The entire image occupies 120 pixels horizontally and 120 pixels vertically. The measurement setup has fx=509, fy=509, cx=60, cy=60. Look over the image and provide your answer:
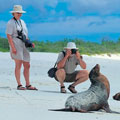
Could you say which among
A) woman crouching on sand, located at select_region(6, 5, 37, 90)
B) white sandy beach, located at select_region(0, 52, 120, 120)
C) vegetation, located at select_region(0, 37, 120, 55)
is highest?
vegetation, located at select_region(0, 37, 120, 55)

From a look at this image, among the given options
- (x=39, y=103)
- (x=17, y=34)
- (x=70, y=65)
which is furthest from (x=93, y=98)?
(x=17, y=34)

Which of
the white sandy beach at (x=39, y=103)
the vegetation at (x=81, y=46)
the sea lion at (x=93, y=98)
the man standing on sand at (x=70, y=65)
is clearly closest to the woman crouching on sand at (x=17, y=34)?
the white sandy beach at (x=39, y=103)

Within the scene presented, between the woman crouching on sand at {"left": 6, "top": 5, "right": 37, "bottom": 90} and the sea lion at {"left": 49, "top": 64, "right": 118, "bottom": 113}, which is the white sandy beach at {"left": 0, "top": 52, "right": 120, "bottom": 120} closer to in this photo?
the sea lion at {"left": 49, "top": 64, "right": 118, "bottom": 113}

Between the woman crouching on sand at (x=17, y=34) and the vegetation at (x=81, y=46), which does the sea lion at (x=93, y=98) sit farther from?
the vegetation at (x=81, y=46)

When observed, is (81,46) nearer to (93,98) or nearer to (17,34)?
(17,34)

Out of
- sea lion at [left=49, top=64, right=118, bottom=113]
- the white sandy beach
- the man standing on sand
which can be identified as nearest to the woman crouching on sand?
the white sandy beach

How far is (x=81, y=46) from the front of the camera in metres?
33.2

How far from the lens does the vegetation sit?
29.6 m

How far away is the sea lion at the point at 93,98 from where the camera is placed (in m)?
7.00

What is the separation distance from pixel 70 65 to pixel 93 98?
2626 mm

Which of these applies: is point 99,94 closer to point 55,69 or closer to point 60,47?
point 55,69

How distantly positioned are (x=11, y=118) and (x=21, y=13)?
4.47 m

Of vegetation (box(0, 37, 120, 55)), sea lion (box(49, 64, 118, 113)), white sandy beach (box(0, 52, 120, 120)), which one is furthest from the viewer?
vegetation (box(0, 37, 120, 55))

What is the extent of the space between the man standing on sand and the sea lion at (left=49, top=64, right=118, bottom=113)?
2.05 metres
